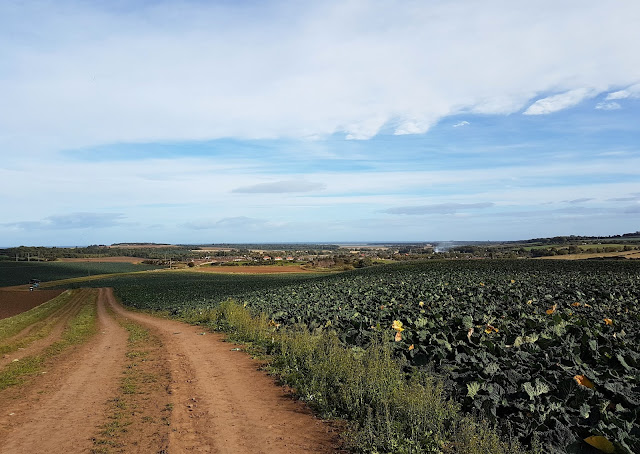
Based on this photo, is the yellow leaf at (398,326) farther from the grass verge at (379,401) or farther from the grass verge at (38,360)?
the grass verge at (38,360)

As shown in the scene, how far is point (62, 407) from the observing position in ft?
29.1

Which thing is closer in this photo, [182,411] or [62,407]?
[182,411]

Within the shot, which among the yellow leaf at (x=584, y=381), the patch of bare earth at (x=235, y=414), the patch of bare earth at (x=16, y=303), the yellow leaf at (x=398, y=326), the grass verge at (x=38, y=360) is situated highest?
the yellow leaf at (x=584, y=381)

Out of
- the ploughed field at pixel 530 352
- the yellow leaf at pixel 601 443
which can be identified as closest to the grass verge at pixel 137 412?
the ploughed field at pixel 530 352

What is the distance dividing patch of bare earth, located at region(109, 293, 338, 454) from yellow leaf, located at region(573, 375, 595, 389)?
4.24 meters

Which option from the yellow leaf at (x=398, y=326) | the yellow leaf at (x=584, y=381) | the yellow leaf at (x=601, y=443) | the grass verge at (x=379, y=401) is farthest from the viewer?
the yellow leaf at (x=398, y=326)

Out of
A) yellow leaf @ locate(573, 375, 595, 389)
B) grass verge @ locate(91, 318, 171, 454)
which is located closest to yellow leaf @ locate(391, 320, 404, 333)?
yellow leaf @ locate(573, 375, 595, 389)

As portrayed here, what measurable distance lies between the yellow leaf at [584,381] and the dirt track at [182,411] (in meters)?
4.27

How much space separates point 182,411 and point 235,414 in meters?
1.08

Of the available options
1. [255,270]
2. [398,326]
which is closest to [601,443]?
[398,326]

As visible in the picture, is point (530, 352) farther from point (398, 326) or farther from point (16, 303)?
point (16, 303)

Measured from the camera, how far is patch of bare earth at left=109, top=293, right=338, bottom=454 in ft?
22.4

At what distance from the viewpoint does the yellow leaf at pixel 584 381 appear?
7.16m

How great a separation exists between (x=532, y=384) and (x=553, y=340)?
3.64 m
